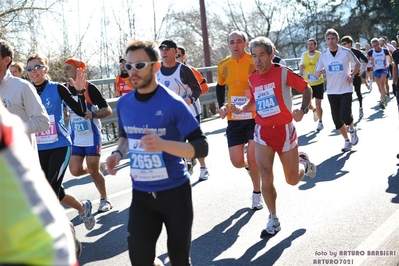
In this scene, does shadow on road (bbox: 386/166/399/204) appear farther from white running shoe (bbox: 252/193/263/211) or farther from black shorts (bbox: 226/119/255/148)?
black shorts (bbox: 226/119/255/148)

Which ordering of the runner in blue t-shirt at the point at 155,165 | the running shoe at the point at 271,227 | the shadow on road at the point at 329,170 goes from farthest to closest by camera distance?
1. the shadow on road at the point at 329,170
2. the running shoe at the point at 271,227
3. the runner in blue t-shirt at the point at 155,165

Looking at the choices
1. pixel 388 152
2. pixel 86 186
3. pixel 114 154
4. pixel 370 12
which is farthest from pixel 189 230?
pixel 370 12

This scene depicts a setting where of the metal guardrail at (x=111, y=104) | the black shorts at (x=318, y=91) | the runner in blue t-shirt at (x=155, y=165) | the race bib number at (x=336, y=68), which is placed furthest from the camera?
the metal guardrail at (x=111, y=104)

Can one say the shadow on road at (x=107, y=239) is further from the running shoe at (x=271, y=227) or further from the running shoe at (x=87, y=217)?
the running shoe at (x=271, y=227)

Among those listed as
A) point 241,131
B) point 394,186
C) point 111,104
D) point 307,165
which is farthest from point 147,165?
point 111,104

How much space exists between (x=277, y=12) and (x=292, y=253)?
3752 centimetres

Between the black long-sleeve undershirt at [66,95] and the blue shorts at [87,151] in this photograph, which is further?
the blue shorts at [87,151]

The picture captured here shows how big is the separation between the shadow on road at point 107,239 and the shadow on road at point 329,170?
8.16 feet

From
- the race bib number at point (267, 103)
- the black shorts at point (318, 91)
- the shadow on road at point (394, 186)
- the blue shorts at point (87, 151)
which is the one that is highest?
the race bib number at point (267, 103)

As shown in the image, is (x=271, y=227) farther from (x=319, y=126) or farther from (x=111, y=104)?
(x=111, y=104)

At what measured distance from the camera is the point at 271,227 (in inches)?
245

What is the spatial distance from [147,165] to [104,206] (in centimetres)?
387

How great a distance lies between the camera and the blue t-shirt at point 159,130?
158 inches

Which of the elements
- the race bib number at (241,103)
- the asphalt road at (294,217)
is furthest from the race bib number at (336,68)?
the race bib number at (241,103)
